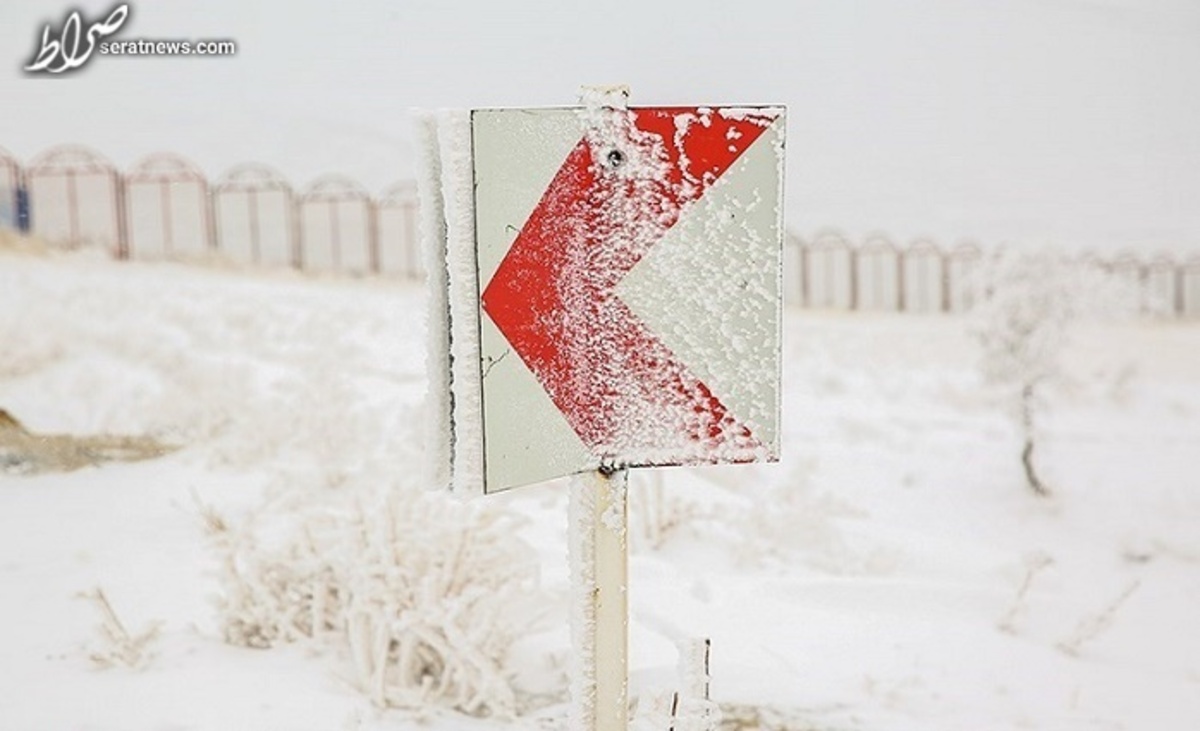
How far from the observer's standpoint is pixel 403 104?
2.43 m

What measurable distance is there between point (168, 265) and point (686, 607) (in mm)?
1940

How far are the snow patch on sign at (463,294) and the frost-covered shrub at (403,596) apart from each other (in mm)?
515

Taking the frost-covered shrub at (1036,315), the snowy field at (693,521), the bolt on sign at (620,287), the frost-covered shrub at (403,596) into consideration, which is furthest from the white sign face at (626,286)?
the frost-covered shrub at (1036,315)

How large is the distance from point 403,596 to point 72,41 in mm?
1507

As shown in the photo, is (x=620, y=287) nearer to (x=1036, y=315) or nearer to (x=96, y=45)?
(x=96, y=45)

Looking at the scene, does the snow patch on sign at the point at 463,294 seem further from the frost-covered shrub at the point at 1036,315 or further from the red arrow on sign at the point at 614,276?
the frost-covered shrub at the point at 1036,315

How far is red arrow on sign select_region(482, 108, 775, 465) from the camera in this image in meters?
0.92

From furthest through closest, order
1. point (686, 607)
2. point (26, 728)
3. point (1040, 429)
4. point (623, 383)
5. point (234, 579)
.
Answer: point (1040, 429) → point (686, 607) → point (234, 579) → point (26, 728) → point (623, 383)

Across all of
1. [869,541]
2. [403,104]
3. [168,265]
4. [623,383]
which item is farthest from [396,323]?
[623,383]

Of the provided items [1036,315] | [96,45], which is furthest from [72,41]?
[1036,315]

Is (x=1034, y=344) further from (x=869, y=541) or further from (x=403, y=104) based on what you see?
(x=403, y=104)

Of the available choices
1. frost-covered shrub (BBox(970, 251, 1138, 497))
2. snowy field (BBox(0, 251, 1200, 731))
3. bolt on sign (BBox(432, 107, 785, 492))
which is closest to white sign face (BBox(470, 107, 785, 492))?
bolt on sign (BBox(432, 107, 785, 492))

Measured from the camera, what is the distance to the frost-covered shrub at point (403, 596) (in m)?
1.41

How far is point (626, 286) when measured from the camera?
945mm
